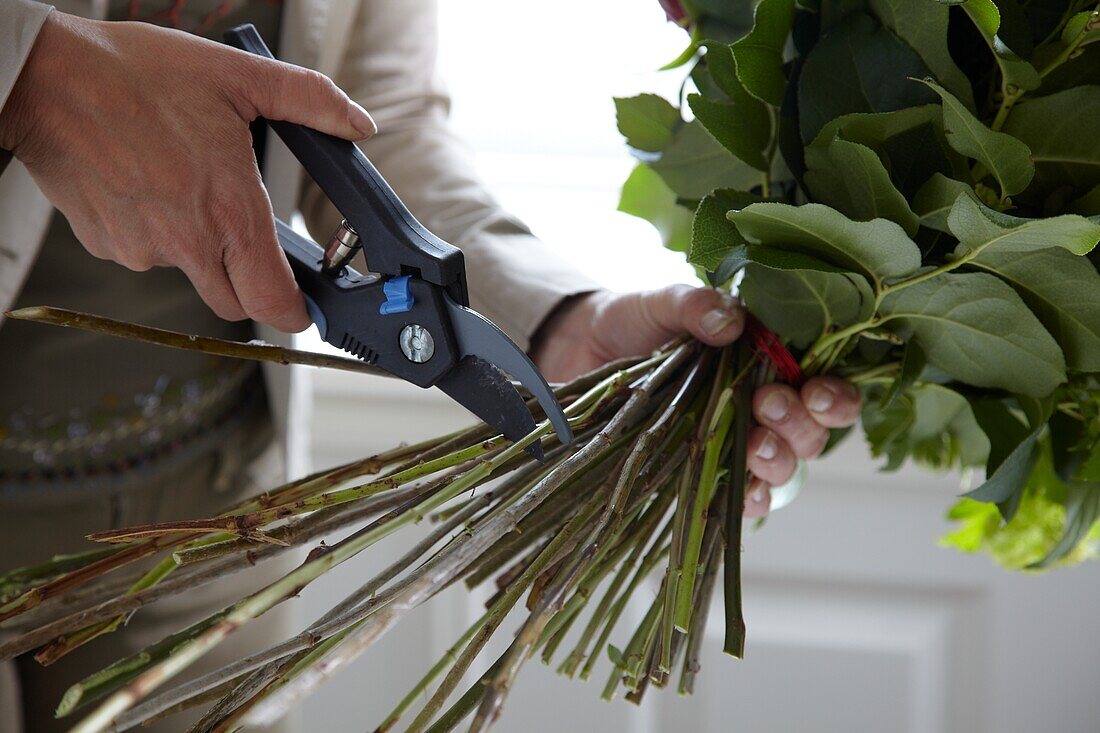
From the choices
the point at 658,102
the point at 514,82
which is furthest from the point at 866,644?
the point at 514,82

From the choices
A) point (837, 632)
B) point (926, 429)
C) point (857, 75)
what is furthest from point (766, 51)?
point (837, 632)

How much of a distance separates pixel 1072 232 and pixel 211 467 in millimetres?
516

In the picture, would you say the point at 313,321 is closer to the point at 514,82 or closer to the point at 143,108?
the point at 143,108

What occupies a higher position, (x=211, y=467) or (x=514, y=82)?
(x=514, y=82)

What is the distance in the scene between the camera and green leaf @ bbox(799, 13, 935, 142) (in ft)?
1.17

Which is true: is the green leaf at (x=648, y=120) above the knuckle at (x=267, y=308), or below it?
above

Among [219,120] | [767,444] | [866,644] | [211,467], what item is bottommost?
[866,644]

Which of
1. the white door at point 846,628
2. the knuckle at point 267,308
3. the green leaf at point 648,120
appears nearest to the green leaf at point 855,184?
the green leaf at point 648,120

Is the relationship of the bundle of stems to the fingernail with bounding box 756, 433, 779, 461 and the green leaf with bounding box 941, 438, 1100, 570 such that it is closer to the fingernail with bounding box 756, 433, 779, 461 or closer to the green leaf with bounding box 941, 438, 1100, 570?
the fingernail with bounding box 756, 433, 779, 461

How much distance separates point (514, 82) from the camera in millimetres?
1274

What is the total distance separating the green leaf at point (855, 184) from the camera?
331mm

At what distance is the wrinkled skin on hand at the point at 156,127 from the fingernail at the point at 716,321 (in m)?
0.18

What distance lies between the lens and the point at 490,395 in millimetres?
357

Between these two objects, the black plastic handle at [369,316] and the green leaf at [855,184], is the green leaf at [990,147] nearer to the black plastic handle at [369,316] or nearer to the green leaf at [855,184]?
the green leaf at [855,184]
